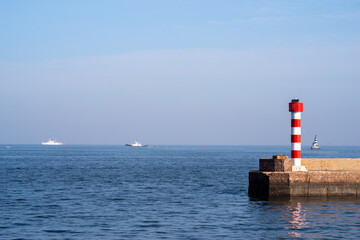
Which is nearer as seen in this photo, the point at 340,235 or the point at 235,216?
the point at 340,235

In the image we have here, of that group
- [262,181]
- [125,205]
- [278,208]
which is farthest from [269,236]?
[125,205]

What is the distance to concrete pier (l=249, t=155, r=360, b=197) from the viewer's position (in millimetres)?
29062

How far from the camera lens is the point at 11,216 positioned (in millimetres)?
25969

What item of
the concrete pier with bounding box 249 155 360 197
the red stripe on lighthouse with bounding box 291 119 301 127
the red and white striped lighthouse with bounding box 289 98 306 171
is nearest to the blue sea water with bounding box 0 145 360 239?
the concrete pier with bounding box 249 155 360 197

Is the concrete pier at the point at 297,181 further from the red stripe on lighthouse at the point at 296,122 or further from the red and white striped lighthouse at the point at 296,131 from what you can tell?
the red stripe on lighthouse at the point at 296,122

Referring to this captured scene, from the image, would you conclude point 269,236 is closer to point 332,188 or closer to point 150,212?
point 150,212

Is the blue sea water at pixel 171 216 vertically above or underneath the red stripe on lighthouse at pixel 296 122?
underneath

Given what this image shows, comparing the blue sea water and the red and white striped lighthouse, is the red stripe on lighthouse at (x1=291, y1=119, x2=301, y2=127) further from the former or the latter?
the blue sea water

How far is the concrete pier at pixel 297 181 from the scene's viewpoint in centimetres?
2906

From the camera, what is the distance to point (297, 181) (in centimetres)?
2927

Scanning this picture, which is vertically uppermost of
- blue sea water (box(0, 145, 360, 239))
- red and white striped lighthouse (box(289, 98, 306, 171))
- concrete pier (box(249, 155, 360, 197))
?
red and white striped lighthouse (box(289, 98, 306, 171))

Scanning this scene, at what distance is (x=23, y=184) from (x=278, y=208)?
82.4 feet

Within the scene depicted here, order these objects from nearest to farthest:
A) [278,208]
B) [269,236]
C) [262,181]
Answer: [269,236] → [278,208] → [262,181]

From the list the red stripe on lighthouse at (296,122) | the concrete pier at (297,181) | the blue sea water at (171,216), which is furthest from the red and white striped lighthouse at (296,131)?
the blue sea water at (171,216)
